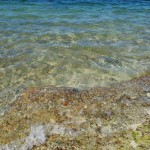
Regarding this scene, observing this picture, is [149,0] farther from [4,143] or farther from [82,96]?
[4,143]

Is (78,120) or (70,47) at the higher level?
(78,120)

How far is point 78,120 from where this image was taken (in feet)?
16.6

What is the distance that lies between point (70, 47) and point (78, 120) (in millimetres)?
5791

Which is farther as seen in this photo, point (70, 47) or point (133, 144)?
point (70, 47)

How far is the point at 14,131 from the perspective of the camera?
16.2 ft

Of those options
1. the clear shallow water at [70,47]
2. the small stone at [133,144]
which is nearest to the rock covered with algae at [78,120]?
the small stone at [133,144]

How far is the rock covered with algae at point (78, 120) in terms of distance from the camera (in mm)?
4559

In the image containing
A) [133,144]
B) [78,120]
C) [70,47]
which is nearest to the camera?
[133,144]

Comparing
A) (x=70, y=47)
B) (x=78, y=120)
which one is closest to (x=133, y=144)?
(x=78, y=120)

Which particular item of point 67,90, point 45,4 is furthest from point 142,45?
point 45,4

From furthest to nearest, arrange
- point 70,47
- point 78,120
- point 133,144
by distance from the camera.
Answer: point 70,47 → point 78,120 → point 133,144

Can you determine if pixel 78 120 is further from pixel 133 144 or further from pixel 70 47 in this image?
Result: pixel 70 47

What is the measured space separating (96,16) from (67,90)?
10.6 meters

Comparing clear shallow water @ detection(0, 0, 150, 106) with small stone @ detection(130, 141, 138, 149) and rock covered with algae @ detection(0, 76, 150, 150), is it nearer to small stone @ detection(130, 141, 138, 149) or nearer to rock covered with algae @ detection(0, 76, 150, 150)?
rock covered with algae @ detection(0, 76, 150, 150)
